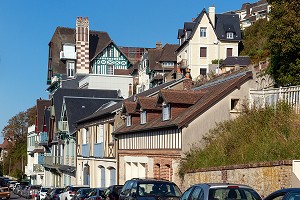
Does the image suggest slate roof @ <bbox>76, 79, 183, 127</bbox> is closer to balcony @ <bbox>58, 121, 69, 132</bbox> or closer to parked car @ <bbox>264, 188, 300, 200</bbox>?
balcony @ <bbox>58, 121, 69, 132</bbox>

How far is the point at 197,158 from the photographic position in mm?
23844

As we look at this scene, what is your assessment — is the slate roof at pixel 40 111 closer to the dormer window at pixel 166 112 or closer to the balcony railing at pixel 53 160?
the balcony railing at pixel 53 160

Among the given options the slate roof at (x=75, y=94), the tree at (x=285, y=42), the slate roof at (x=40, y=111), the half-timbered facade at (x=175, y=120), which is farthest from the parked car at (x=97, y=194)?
the slate roof at (x=40, y=111)

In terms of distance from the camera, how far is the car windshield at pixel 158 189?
18.2 m

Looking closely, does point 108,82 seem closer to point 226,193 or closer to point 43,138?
point 43,138

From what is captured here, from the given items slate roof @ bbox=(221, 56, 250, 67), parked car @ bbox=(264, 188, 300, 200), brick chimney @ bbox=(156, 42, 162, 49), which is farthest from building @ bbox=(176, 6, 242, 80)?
parked car @ bbox=(264, 188, 300, 200)

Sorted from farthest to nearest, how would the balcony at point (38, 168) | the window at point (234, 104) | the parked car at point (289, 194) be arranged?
the balcony at point (38, 168) < the window at point (234, 104) < the parked car at point (289, 194)

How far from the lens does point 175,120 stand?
86.7ft

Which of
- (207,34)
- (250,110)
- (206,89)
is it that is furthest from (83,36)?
(250,110)

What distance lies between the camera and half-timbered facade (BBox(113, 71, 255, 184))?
2578cm

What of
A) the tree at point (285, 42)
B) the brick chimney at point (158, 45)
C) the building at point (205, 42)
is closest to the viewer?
the tree at point (285, 42)

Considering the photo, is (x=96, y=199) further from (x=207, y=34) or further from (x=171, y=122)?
(x=207, y=34)

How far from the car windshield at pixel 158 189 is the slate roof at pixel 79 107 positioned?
3330 centimetres

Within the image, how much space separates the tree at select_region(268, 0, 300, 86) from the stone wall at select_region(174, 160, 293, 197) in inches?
338
